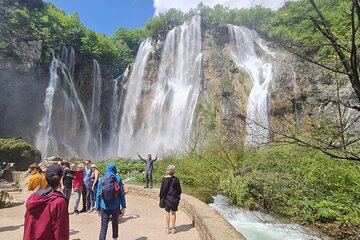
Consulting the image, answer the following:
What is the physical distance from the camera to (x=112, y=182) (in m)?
5.43

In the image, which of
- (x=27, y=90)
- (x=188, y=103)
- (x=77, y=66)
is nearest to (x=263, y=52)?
(x=188, y=103)

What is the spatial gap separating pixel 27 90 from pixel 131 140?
12349mm

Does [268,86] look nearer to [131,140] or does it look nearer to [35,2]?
[131,140]

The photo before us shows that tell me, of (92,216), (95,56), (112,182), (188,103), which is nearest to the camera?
(112,182)

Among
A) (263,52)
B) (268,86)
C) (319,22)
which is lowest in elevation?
(319,22)

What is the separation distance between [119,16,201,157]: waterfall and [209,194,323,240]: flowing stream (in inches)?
851

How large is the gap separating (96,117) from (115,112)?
2.43 m

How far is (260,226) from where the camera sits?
907 cm

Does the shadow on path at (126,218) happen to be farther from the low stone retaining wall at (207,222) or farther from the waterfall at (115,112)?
the waterfall at (115,112)

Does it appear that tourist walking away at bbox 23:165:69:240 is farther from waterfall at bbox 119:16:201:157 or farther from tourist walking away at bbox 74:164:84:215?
waterfall at bbox 119:16:201:157

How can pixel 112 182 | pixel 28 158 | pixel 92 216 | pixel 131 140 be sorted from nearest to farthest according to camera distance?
1. pixel 112 182
2. pixel 92 216
3. pixel 28 158
4. pixel 131 140

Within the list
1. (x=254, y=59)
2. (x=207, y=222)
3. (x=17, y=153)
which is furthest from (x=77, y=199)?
(x=254, y=59)

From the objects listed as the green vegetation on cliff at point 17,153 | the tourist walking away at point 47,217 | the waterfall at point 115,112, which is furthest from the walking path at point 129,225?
the waterfall at point 115,112

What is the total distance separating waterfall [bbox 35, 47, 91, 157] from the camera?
32188 mm
